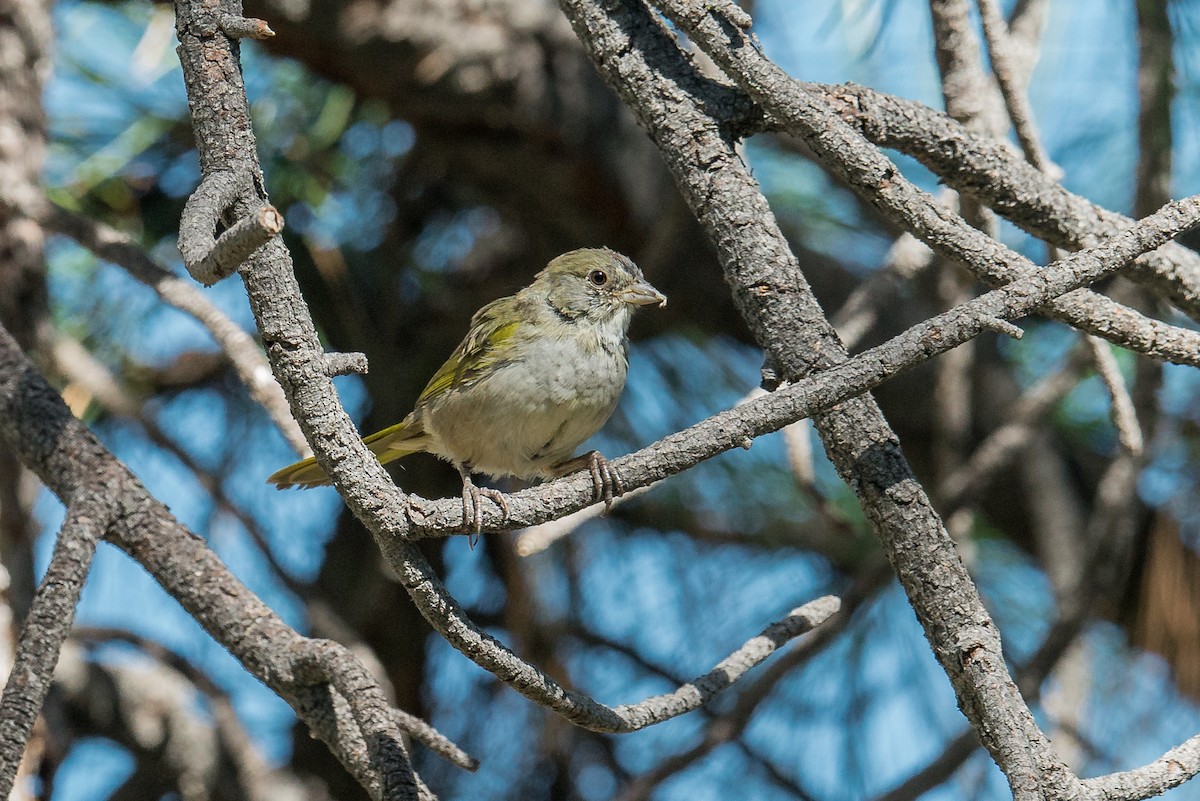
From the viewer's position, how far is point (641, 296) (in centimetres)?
363

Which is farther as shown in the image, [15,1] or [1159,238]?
[15,1]

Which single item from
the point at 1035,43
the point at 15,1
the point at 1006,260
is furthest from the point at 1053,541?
the point at 15,1

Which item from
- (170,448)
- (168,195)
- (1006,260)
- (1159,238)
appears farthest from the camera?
(168,195)

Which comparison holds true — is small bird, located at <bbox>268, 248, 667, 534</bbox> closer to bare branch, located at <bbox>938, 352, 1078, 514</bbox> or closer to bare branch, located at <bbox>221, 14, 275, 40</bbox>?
bare branch, located at <bbox>938, 352, 1078, 514</bbox>

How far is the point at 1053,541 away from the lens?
14.0 feet

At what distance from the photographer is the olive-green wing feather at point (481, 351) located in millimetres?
3463

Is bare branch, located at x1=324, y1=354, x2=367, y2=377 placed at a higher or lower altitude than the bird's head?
lower

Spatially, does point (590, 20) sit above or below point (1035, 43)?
below

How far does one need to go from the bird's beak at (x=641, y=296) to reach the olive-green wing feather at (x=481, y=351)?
0.30 metres

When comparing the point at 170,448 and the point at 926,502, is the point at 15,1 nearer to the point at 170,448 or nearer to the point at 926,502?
the point at 170,448

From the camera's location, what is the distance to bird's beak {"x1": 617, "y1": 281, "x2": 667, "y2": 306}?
3613mm

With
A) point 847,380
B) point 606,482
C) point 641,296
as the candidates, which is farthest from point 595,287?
point 847,380

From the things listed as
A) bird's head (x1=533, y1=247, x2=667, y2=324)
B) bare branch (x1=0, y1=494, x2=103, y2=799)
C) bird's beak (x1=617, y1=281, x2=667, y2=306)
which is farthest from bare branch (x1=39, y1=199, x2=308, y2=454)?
bird's beak (x1=617, y1=281, x2=667, y2=306)

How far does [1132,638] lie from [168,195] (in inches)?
132
